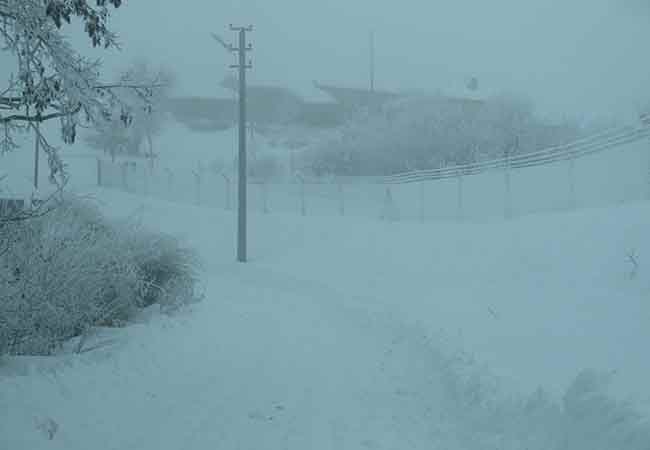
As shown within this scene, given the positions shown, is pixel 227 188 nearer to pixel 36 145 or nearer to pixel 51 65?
pixel 36 145

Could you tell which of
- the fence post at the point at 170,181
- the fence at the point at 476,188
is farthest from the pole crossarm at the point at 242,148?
the fence post at the point at 170,181

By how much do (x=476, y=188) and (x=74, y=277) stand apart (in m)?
13.1

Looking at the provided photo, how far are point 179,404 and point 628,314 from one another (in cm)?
505

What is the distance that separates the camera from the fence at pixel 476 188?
14367mm

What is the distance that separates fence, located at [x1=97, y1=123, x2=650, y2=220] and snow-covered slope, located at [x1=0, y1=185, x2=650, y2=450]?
6.49ft

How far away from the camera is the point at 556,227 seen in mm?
12547

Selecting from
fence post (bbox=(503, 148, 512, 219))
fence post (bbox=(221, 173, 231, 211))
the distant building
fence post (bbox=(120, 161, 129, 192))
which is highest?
the distant building

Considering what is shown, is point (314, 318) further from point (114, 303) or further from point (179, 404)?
point (179, 404)

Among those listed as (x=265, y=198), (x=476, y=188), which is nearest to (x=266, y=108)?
(x=265, y=198)

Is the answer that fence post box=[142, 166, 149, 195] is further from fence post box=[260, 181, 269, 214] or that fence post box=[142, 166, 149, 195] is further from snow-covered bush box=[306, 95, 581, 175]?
snow-covered bush box=[306, 95, 581, 175]

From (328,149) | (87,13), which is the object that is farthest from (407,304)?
(328,149)

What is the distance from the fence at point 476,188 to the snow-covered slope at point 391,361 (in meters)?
1.98

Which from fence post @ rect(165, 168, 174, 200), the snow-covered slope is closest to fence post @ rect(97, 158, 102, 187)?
fence post @ rect(165, 168, 174, 200)

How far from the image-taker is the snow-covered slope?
19.3ft
